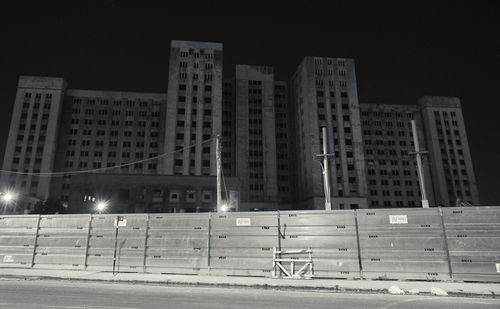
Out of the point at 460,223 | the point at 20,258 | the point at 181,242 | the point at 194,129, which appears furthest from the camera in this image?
the point at 194,129

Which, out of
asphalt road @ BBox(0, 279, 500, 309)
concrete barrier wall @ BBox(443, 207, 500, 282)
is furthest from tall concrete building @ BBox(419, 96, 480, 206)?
asphalt road @ BBox(0, 279, 500, 309)

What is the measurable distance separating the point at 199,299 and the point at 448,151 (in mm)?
117144

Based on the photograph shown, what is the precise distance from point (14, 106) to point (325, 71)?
309 feet

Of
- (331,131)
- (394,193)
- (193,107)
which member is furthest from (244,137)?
(394,193)

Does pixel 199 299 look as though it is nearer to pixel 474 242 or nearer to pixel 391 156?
pixel 474 242

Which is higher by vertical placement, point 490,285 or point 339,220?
point 339,220

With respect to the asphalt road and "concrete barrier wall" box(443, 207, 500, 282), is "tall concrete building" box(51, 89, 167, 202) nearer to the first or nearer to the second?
the asphalt road

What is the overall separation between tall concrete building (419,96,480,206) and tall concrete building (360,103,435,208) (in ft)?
9.50

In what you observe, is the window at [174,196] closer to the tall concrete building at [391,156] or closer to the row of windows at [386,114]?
the tall concrete building at [391,156]

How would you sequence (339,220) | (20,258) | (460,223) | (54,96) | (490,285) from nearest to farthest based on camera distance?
(490,285) < (460,223) < (339,220) < (20,258) < (54,96)

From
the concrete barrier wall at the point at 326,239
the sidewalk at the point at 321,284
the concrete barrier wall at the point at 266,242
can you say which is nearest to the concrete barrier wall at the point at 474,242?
the concrete barrier wall at the point at 266,242

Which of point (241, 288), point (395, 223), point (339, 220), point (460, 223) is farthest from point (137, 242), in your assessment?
point (460, 223)

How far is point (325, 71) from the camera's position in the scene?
9138 cm

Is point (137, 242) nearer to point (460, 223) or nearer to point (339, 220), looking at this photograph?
point (339, 220)
